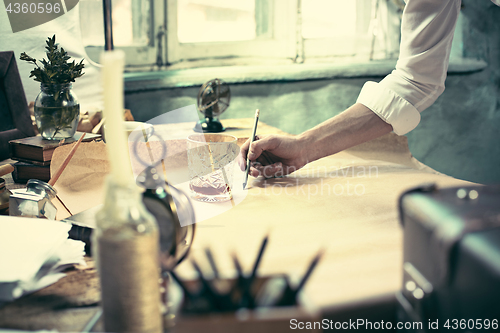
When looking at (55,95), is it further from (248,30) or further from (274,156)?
(248,30)

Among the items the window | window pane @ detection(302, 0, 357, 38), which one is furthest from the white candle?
window pane @ detection(302, 0, 357, 38)

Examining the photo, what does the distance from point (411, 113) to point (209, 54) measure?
1476mm

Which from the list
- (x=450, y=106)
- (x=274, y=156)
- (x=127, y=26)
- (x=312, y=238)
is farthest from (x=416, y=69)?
(x=450, y=106)

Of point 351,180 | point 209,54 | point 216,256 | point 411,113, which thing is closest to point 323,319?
point 216,256

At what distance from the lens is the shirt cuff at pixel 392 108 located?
39.3 inches

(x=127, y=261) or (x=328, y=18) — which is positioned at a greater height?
(x=328, y=18)

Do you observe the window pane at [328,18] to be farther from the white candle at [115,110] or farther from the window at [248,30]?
the white candle at [115,110]

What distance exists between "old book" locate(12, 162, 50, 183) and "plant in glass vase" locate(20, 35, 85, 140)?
9 centimetres

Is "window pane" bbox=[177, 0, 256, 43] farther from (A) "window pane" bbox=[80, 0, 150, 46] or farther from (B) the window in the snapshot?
(A) "window pane" bbox=[80, 0, 150, 46]

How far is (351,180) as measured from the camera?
93 cm

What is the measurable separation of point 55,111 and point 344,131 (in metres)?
0.72

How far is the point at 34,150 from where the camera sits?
3.01ft

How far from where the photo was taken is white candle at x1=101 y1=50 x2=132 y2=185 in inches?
11.5

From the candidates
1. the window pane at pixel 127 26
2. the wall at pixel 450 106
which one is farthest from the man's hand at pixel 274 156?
the window pane at pixel 127 26
